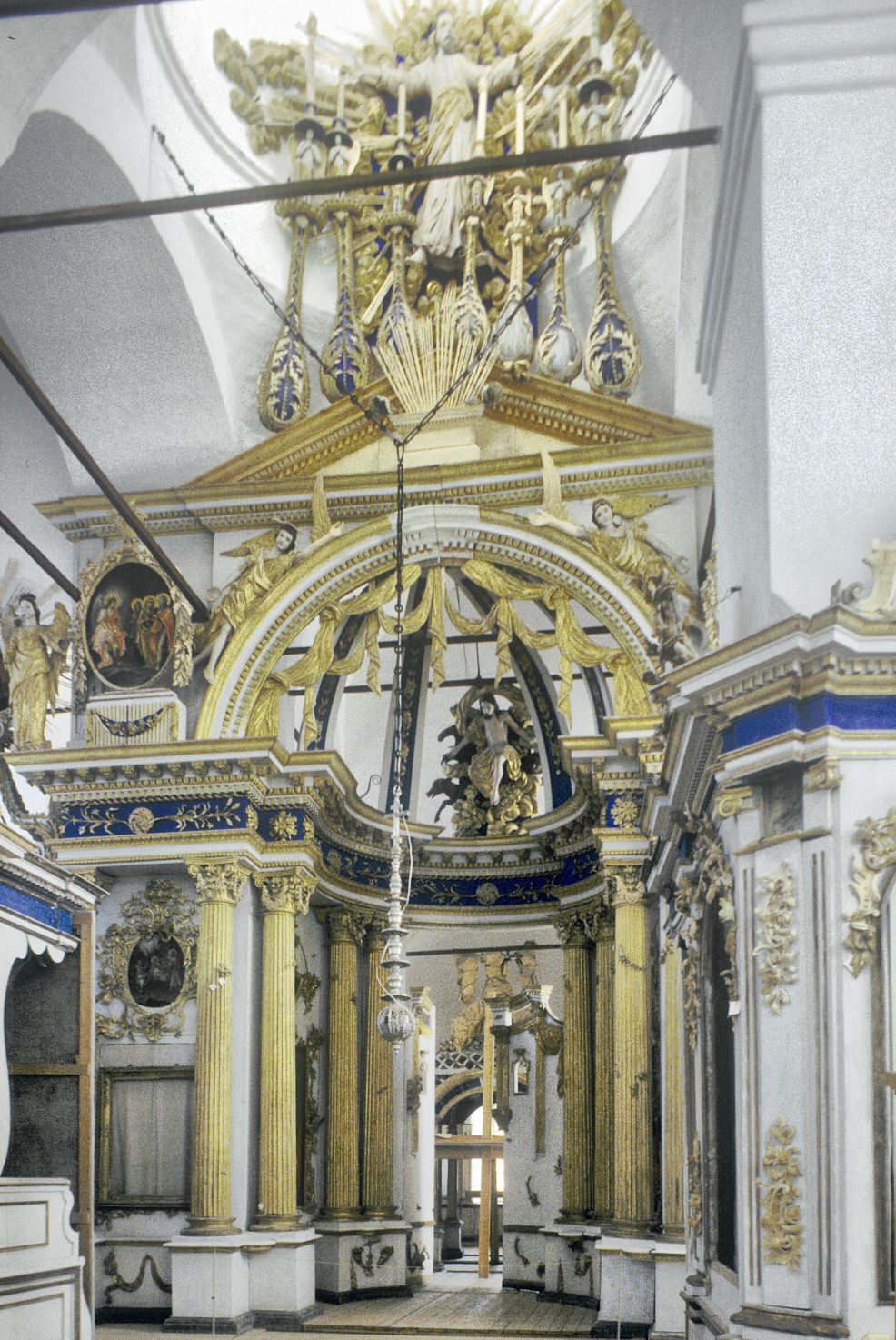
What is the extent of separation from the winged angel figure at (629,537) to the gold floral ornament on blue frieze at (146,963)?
4.53 metres

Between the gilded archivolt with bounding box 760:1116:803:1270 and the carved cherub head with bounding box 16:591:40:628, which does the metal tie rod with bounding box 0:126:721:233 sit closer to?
the gilded archivolt with bounding box 760:1116:803:1270

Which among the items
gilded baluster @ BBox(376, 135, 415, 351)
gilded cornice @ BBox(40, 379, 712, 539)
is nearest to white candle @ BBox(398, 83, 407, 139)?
gilded baluster @ BBox(376, 135, 415, 351)

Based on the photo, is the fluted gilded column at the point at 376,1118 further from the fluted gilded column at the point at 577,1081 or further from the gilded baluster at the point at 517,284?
the gilded baluster at the point at 517,284

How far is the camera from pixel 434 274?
1516 centimetres

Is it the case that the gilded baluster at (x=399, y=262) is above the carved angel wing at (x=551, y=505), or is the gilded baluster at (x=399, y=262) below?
above

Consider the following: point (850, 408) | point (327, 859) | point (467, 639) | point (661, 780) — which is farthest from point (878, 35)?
point (467, 639)

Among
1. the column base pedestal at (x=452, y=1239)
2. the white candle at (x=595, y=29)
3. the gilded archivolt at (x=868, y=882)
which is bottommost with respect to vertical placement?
the column base pedestal at (x=452, y=1239)

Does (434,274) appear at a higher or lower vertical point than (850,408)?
higher

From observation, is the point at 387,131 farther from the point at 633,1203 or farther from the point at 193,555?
the point at 633,1203

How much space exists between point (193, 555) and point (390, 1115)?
6170mm

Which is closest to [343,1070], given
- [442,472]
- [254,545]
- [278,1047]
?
[278,1047]

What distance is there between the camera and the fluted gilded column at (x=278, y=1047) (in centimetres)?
1401

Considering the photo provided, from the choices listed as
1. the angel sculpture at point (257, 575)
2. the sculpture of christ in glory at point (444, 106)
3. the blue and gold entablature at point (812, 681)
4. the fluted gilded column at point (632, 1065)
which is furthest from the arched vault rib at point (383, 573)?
the blue and gold entablature at point (812, 681)

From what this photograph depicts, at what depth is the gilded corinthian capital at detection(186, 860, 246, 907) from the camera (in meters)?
14.2
